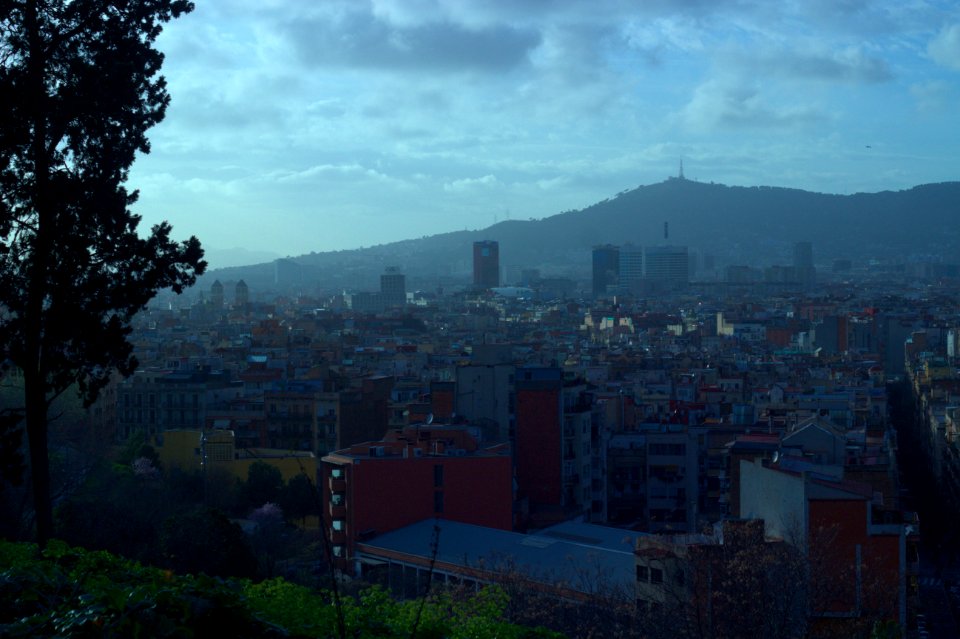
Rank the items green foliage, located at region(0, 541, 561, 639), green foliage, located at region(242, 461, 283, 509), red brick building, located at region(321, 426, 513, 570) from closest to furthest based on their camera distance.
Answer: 1. green foliage, located at region(0, 541, 561, 639)
2. red brick building, located at region(321, 426, 513, 570)
3. green foliage, located at region(242, 461, 283, 509)

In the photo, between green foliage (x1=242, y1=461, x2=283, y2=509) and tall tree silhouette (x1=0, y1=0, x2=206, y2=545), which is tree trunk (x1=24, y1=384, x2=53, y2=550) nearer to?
tall tree silhouette (x1=0, y1=0, x2=206, y2=545)

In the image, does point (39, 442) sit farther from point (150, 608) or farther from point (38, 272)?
point (150, 608)

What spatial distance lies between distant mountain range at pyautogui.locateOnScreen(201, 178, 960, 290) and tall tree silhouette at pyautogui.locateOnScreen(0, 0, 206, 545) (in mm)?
137452

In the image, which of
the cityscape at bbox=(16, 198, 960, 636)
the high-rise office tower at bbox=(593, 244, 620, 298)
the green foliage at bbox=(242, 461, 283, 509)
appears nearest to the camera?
the cityscape at bbox=(16, 198, 960, 636)

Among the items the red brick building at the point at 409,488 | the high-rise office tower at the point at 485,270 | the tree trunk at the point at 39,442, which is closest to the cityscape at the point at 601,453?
the red brick building at the point at 409,488

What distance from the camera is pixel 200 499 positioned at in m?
17.8

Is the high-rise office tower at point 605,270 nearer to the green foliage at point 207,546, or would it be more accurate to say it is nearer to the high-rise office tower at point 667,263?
the high-rise office tower at point 667,263

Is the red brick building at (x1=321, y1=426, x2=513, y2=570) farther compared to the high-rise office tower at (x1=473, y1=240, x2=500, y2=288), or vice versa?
the high-rise office tower at (x1=473, y1=240, x2=500, y2=288)

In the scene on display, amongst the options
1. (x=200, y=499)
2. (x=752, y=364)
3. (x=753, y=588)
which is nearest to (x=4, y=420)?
(x=753, y=588)

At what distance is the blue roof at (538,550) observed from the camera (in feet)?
34.8

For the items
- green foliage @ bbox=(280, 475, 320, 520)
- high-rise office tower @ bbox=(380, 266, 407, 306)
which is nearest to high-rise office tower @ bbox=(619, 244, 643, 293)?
high-rise office tower @ bbox=(380, 266, 407, 306)

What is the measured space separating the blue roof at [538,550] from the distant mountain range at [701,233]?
131 m

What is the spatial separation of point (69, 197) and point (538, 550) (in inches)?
255

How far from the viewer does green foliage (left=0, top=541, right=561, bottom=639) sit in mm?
3502
